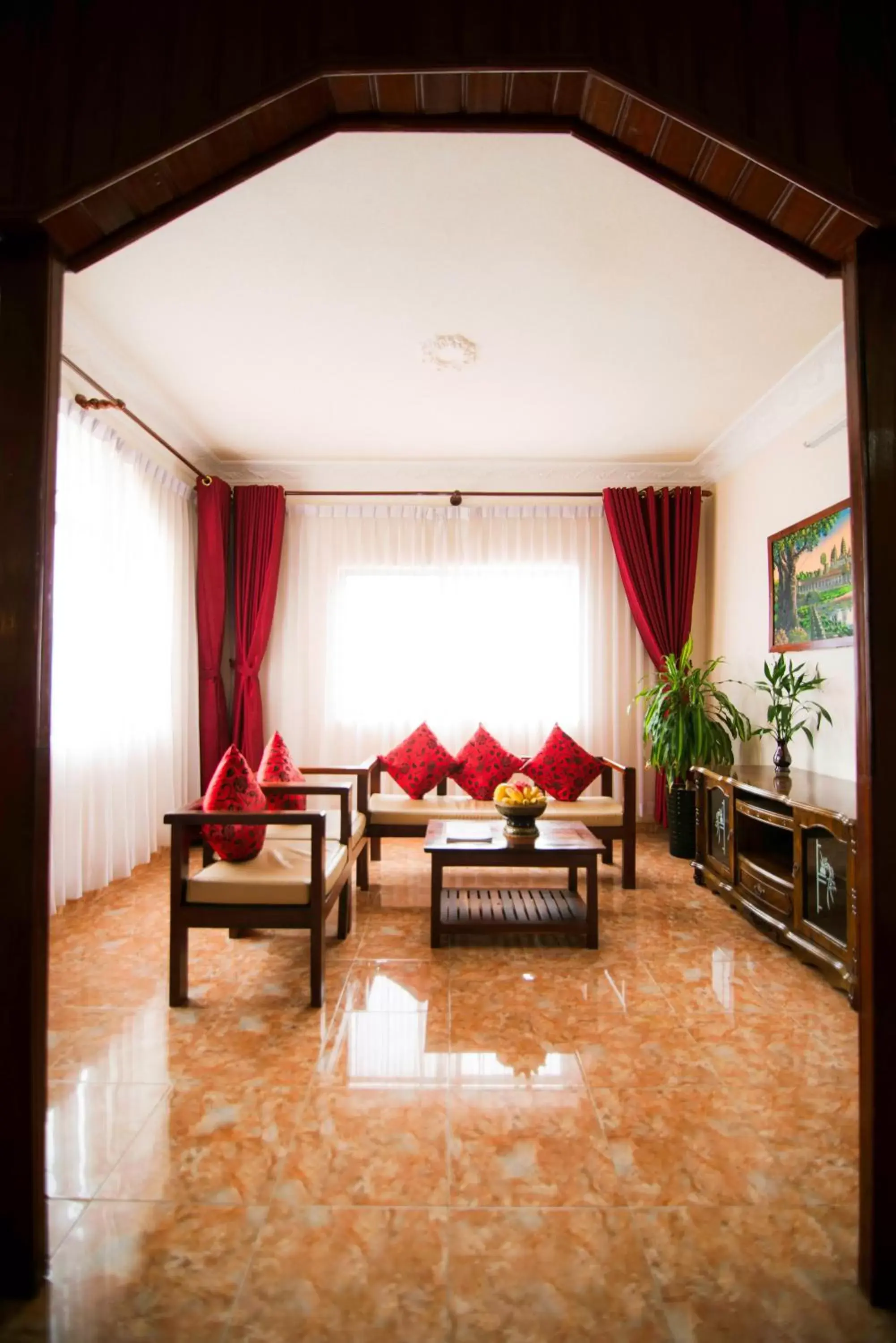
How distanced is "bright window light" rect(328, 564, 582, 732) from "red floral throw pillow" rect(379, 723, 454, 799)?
0.97 m

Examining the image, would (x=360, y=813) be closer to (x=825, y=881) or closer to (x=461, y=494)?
(x=825, y=881)

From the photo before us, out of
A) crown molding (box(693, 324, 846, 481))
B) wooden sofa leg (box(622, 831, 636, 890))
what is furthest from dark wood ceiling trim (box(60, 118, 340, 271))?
wooden sofa leg (box(622, 831, 636, 890))

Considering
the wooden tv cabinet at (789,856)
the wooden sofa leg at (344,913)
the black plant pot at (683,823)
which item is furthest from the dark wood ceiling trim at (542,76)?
the black plant pot at (683,823)

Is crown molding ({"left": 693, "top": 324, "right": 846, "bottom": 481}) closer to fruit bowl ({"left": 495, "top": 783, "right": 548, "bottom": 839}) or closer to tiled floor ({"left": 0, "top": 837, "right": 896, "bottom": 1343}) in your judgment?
fruit bowl ({"left": 495, "top": 783, "right": 548, "bottom": 839})

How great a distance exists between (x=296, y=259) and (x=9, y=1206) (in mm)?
3244

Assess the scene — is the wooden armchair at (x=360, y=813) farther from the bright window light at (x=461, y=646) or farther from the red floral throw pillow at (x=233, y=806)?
the bright window light at (x=461, y=646)

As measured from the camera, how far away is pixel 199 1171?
70.7 inches

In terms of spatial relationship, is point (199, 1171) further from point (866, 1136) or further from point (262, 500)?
point (262, 500)

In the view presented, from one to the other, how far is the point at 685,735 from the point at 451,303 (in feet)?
10.1

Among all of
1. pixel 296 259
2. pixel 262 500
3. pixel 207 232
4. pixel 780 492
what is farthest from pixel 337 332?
pixel 780 492

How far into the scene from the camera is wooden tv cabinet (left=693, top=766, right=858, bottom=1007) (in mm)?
2814

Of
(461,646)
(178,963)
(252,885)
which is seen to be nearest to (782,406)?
(461,646)

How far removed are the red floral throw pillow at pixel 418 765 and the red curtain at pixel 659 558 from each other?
1968 millimetres

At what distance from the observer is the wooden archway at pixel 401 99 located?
1375mm
